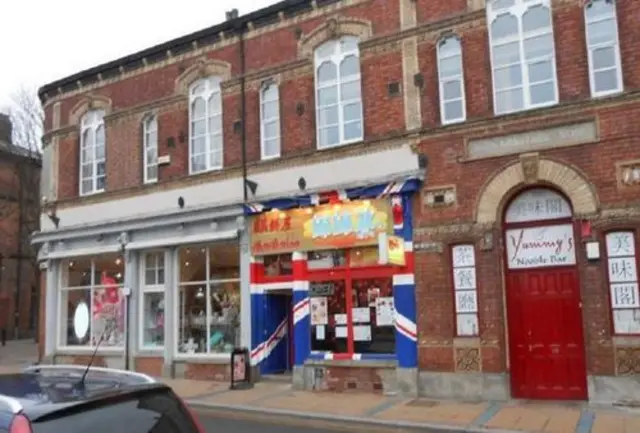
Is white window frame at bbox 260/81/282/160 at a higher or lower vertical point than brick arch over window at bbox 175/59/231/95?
lower

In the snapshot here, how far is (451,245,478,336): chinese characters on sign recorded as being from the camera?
12820mm

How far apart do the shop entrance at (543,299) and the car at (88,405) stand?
9.84 m

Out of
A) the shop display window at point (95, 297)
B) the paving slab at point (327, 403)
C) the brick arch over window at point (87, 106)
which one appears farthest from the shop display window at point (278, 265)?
the brick arch over window at point (87, 106)

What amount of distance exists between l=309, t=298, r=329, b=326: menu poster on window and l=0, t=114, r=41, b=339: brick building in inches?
1089

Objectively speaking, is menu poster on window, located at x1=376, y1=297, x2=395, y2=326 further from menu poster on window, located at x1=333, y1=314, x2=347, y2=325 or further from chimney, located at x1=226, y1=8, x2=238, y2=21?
chimney, located at x1=226, y1=8, x2=238, y2=21

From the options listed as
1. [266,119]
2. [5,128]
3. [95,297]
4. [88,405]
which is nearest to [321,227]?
[266,119]

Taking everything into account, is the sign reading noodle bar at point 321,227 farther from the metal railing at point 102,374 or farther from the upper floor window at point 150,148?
the metal railing at point 102,374

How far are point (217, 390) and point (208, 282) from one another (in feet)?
9.85

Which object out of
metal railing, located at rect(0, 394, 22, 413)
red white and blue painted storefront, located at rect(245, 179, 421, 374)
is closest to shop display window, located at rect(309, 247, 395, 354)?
red white and blue painted storefront, located at rect(245, 179, 421, 374)

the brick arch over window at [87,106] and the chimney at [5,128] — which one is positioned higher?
the chimney at [5,128]

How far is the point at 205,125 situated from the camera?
17.2 m

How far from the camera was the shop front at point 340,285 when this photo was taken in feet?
44.4

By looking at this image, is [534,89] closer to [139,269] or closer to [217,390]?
[217,390]

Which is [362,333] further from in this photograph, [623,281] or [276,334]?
[623,281]
